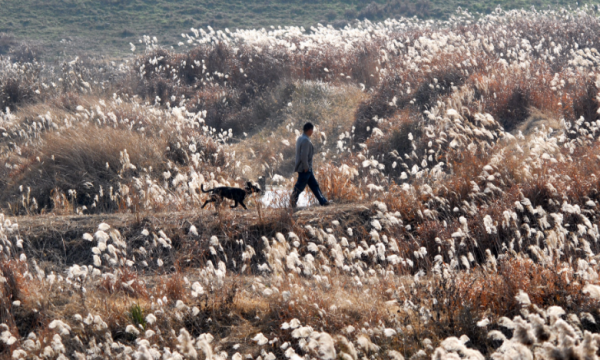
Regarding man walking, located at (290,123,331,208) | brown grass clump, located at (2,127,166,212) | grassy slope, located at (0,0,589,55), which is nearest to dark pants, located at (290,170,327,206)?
man walking, located at (290,123,331,208)

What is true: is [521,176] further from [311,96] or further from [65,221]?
[311,96]

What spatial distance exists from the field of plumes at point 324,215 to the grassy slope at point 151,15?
42.9 ft

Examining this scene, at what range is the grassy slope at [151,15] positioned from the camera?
1283 inches

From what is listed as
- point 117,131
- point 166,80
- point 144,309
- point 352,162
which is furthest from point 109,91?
point 144,309

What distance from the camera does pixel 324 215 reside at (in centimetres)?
775

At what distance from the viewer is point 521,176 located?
25.5 feet

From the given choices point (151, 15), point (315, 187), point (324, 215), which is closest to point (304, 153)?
point (315, 187)

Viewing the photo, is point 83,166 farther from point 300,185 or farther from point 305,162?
point 305,162

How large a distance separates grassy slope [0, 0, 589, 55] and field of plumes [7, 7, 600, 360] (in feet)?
42.9

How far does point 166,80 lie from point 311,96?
6667 mm

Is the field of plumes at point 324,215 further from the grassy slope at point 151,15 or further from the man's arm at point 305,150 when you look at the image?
the grassy slope at point 151,15

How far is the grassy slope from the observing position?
107ft

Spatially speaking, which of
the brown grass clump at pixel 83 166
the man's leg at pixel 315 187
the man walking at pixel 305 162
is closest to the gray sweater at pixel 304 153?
the man walking at pixel 305 162

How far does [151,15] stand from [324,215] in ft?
110
